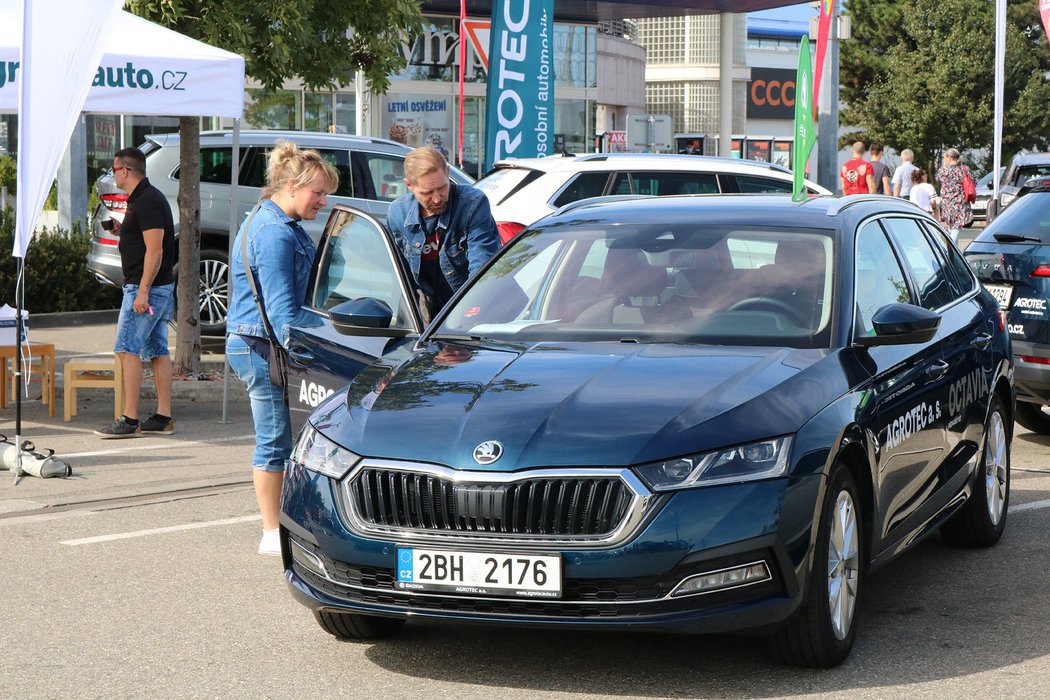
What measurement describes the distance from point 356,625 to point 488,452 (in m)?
0.98

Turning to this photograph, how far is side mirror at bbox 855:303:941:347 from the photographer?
5527 mm

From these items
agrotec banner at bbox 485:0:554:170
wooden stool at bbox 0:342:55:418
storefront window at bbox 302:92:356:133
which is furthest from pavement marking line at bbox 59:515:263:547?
storefront window at bbox 302:92:356:133

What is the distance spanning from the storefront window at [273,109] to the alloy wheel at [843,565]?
23.9m

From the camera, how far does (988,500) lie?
22.9ft

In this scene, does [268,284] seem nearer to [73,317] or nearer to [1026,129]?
[73,317]

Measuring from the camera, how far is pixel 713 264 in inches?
233

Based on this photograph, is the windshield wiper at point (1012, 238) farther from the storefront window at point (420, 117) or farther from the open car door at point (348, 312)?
the storefront window at point (420, 117)

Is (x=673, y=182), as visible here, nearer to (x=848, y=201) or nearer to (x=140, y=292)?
(x=140, y=292)

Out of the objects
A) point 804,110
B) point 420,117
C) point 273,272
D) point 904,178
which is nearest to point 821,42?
point 804,110

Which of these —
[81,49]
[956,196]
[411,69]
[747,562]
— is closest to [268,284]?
[747,562]

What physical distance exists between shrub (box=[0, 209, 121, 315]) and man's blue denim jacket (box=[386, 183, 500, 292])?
10246mm

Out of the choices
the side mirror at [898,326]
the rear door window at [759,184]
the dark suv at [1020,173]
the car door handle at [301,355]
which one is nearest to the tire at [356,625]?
the car door handle at [301,355]

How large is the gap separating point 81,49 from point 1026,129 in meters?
47.1

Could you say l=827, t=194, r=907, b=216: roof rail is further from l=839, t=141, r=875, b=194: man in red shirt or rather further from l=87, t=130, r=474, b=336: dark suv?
l=839, t=141, r=875, b=194: man in red shirt
